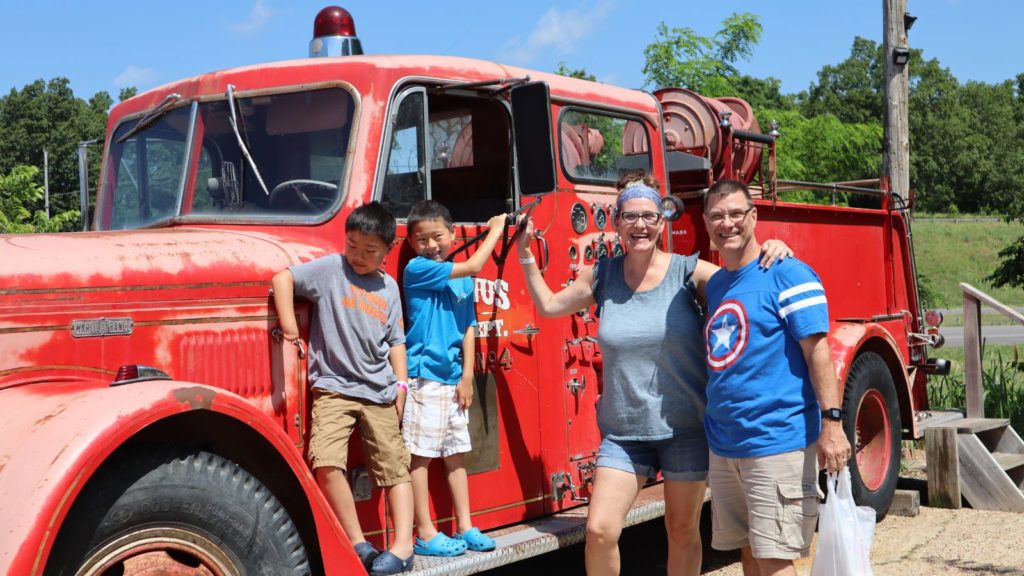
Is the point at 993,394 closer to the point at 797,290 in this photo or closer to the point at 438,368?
the point at 797,290

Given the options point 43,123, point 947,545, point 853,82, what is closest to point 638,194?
point 947,545

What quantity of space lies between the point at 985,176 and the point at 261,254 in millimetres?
69924

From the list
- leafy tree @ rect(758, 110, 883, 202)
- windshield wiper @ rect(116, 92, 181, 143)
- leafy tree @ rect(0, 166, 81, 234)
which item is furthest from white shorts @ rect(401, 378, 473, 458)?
leafy tree @ rect(758, 110, 883, 202)

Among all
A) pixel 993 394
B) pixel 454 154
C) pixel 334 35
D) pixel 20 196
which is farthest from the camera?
pixel 20 196

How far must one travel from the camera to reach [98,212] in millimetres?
5082

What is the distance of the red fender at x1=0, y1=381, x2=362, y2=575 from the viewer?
113 inches

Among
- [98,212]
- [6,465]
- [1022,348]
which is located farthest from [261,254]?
[1022,348]

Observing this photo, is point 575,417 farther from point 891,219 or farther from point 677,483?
point 891,219

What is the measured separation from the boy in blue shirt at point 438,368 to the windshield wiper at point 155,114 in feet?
4.04

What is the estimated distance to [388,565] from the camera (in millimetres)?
3916

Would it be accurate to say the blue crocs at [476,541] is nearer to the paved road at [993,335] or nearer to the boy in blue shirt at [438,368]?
the boy in blue shirt at [438,368]

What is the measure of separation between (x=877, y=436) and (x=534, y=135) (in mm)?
3871

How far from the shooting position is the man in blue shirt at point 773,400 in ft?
12.4

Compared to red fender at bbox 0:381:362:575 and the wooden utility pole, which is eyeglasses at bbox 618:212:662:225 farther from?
the wooden utility pole
